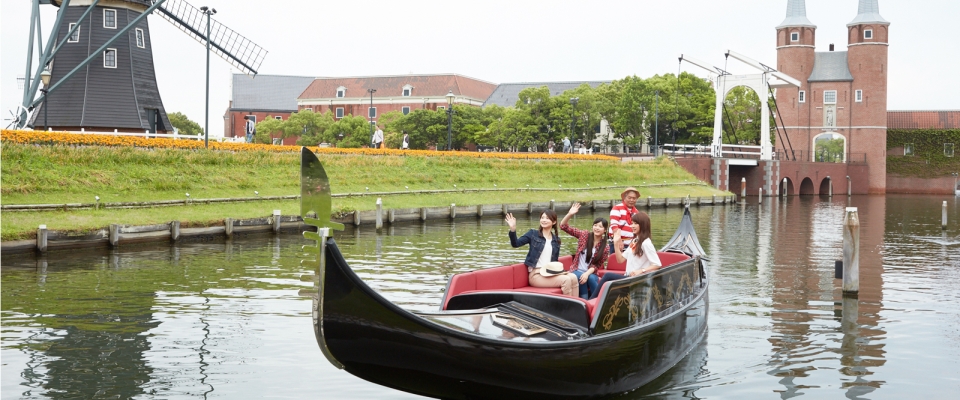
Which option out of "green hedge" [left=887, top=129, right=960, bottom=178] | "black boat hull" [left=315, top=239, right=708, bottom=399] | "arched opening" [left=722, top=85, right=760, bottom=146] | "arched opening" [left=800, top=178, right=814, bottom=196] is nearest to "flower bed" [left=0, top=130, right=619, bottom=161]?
"black boat hull" [left=315, top=239, right=708, bottom=399]

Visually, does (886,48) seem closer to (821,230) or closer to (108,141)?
(821,230)

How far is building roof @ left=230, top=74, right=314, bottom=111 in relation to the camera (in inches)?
4390

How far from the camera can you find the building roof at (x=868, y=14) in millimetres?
78000

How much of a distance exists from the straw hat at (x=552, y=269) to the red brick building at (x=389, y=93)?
90.7 metres

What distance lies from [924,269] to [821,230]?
12.8m

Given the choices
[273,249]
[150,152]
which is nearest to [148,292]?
[273,249]

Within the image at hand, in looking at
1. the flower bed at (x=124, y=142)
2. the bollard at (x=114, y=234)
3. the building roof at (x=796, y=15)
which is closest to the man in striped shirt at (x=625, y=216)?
the bollard at (x=114, y=234)

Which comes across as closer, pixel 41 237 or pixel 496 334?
pixel 496 334

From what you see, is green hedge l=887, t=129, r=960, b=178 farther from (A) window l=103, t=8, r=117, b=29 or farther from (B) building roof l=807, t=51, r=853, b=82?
(A) window l=103, t=8, r=117, b=29

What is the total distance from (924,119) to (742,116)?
19.8 m

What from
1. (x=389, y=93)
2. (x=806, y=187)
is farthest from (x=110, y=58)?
(x=389, y=93)

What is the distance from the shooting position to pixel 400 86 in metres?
106

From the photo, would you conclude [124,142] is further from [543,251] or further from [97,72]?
[543,251]

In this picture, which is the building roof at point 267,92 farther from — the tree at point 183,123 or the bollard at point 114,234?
the bollard at point 114,234
